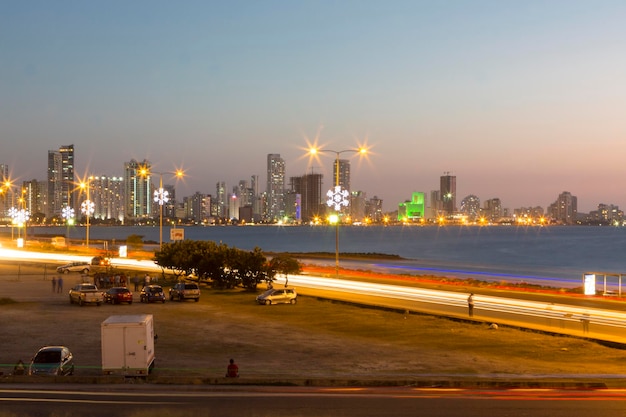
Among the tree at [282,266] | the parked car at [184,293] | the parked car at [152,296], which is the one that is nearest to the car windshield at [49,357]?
the parked car at [152,296]

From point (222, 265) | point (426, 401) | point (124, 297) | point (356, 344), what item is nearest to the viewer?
point (426, 401)

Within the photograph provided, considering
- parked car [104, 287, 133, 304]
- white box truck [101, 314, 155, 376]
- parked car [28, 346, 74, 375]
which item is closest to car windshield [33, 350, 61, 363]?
parked car [28, 346, 74, 375]

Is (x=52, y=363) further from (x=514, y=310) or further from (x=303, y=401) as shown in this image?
(x=514, y=310)

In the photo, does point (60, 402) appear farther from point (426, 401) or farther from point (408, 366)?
point (408, 366)

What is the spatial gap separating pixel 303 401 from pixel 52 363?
872cm

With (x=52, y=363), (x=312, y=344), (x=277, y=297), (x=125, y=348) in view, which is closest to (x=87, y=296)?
(x=277, y=297)

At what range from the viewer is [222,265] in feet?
173

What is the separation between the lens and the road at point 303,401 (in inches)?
608

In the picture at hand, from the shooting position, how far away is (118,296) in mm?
41844

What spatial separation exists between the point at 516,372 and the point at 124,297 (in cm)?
2751

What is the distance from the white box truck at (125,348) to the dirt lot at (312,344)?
120cm

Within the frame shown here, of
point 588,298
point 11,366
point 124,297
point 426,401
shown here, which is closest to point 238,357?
point 11,366

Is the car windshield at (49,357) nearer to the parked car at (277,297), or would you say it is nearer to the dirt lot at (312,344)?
the dirt lot at (312,344)

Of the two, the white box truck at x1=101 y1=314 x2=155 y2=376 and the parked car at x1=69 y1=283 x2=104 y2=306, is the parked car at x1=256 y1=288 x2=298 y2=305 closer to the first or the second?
the parked car at x1=69 y1=283 x2=104 y2=306
